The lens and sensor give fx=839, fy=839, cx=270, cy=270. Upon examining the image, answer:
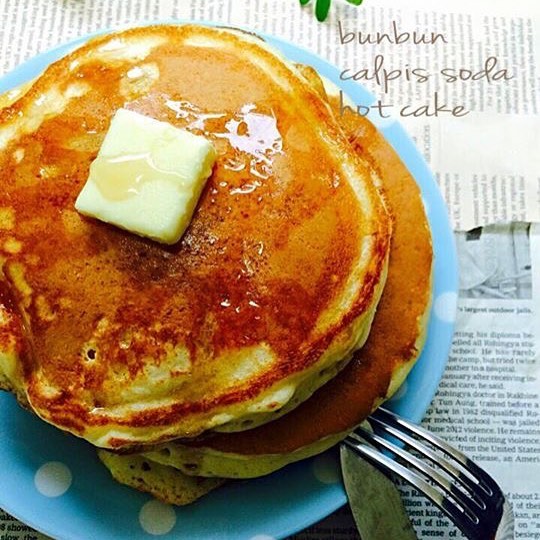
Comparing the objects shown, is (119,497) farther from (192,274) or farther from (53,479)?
(192,274)

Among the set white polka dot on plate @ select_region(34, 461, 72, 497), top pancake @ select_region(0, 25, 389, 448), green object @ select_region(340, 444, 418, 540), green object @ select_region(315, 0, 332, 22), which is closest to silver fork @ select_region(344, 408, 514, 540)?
green object @ select_region(340, 444, 418, 540)

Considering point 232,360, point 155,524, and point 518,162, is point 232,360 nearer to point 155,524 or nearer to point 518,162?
point 155,524

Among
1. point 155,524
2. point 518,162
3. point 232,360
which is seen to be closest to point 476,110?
point 518,162

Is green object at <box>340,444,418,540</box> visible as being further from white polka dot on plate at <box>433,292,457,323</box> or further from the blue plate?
white polka dot on plate at <box>433,292,457,323</box>

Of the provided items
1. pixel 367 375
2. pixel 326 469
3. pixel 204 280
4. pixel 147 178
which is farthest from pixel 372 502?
pixel 147 178

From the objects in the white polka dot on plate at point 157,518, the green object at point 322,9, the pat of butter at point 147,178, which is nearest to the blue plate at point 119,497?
the white polka dot on plate at point 157,518

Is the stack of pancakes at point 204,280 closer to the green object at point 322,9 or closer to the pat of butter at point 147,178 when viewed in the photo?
the pat of butter at point 147,178
